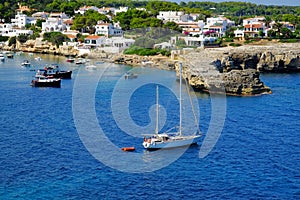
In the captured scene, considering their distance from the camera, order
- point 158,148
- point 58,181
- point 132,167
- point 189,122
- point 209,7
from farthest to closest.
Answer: point 209,7 → point 189,122 → point 158,148 → point 132,167 → point 58,181

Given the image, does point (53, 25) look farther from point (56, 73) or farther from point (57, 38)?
point (56, 73)

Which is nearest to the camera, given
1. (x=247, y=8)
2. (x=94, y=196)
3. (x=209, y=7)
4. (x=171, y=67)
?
(x=94, y=196)

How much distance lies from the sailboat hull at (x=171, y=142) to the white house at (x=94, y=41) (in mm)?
41783

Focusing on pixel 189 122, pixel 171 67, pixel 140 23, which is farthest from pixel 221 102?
pixel 140 23

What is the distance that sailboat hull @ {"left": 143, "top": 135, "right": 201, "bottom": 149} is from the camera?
22.9 m

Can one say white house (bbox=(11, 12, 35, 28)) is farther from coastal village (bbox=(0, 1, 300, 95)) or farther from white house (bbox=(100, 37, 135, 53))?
white house (bbox=(100, 37, 135, 53))

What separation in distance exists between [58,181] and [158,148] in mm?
5133

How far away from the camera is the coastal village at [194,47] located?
120 feet

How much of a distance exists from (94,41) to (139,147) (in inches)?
1671

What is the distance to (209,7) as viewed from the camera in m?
125

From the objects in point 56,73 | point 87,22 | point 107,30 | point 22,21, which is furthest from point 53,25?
point 56,73

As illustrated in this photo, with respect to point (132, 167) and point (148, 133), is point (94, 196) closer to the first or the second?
point (132, 167)

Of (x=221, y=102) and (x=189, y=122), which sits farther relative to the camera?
(x=221, y=102)

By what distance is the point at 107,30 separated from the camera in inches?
2744
